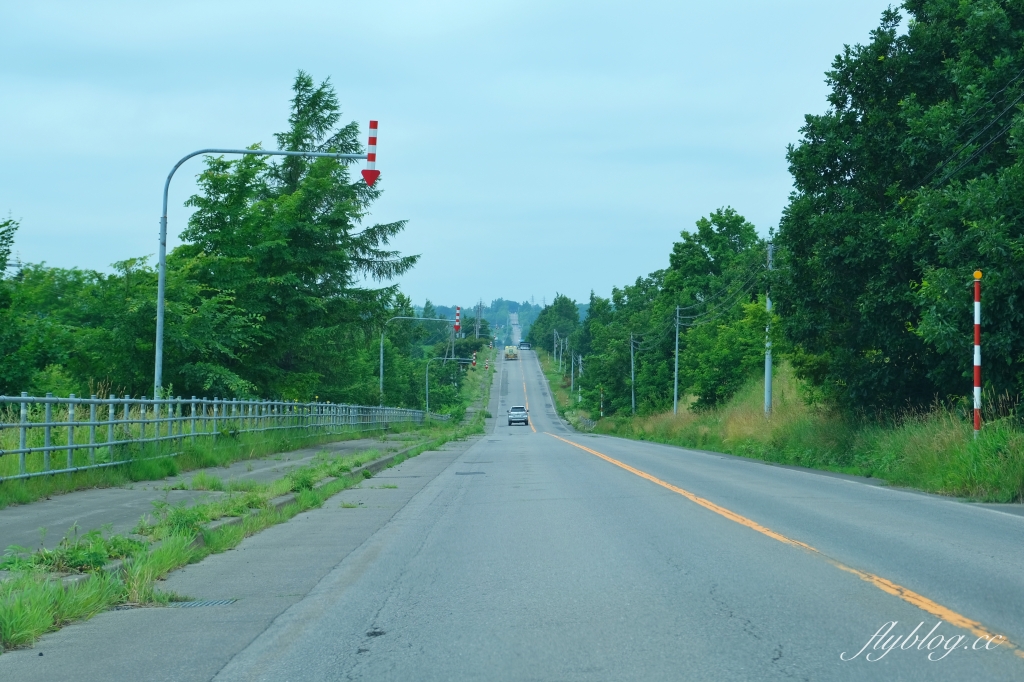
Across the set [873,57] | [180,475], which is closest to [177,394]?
[180,475]

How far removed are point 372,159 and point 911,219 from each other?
11.5 meters

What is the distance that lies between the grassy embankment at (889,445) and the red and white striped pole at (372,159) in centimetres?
1117

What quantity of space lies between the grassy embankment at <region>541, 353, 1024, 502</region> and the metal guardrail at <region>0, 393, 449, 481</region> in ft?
45.0

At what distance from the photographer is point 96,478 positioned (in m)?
15.4

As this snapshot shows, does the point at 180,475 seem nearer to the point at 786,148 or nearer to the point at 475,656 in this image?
the point at 475,656

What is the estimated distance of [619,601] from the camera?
23.8 feet

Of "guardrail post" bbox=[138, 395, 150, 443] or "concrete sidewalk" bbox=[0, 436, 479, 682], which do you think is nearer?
"concrete sidewalk" bbox=[0, 436, 479, 682]

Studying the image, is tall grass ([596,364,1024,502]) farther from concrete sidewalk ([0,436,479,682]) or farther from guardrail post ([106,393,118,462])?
guardrail post ([106,393,118,462])

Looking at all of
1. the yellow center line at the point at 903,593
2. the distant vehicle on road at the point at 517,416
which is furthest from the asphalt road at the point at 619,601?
the distant vehicle on road at the point at 517,416

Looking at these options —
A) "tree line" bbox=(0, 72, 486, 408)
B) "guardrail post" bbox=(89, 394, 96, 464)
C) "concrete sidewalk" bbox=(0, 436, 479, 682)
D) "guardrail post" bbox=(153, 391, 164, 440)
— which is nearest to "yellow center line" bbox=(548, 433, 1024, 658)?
"concrete sidewalk" bbox=(0, 436, 479, 682)

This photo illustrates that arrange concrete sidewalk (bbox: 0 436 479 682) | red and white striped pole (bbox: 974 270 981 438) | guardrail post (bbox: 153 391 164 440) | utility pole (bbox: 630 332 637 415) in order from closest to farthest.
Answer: concrete sidewalk (bbox: 0 436 479 682), red and white striped pole (bbox: 974 270 981 438), guardrail post (bbox: 153 391 164 440), utility pole (bbox: 630 332 637 415)

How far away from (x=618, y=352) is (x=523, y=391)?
217 ft

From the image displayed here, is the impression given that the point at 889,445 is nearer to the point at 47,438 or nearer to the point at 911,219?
the point at 911,219

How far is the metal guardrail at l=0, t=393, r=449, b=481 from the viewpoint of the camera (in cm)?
1380
